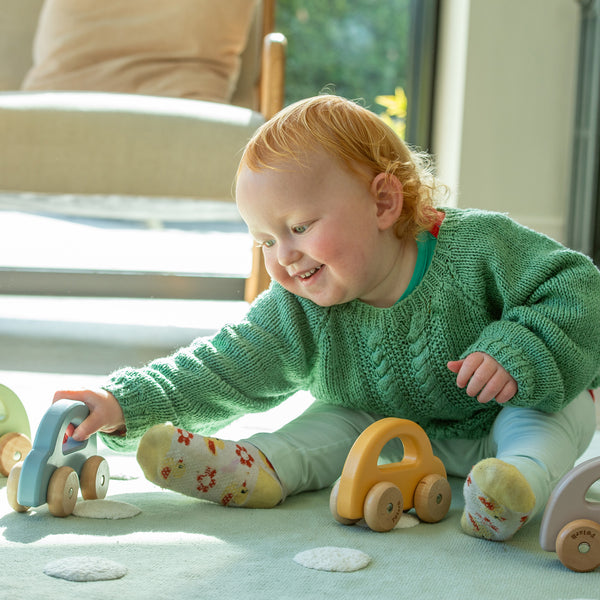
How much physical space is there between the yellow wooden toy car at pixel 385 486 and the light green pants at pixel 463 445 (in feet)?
0.24

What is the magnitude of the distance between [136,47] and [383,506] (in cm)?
153

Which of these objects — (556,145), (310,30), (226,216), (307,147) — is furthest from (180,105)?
(310,30)

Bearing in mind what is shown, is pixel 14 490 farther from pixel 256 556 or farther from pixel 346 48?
pixel 346 48

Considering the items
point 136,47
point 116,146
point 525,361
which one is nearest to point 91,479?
point 525,361

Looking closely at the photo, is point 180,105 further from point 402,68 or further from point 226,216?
point 402,68

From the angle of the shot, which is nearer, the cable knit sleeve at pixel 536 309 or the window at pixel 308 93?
the cable knit sleeve at pixel 536 309

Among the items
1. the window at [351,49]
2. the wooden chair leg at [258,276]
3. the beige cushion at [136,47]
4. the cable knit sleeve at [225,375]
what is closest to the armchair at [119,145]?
the wooden chair leg at [258,276]

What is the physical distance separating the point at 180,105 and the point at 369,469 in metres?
1.04

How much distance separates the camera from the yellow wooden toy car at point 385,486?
683 millimetres

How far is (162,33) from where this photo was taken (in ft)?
6.37

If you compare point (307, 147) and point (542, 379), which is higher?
point (307, 147)

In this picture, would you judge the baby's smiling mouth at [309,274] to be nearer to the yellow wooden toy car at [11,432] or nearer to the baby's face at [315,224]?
the baby's face at [315,224]

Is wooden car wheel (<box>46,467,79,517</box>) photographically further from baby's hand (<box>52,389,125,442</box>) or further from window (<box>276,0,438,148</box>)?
window (<box>276,0,438,148</box>)

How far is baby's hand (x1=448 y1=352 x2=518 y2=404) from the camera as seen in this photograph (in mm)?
750
